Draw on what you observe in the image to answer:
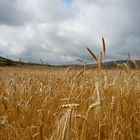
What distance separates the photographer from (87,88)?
11.1ft

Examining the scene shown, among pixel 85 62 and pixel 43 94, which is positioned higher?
pixel 85 62

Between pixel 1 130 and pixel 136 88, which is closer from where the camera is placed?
pixel 1 130

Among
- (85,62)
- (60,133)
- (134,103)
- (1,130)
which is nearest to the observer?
(60,133)

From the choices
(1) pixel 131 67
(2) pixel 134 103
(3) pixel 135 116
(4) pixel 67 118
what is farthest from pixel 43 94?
(4) pixel 67 118

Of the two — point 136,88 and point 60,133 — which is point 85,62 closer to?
point 136,88

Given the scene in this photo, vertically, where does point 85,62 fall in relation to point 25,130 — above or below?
above

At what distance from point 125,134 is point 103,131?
0.51 feet

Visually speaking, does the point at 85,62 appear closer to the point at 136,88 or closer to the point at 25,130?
the point at 136,88

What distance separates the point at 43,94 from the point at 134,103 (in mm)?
1212

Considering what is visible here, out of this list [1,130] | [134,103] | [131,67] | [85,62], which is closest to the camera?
[1,130]

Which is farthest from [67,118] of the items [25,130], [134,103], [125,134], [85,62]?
[85,62]

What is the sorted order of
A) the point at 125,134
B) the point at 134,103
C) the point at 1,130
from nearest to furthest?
the point at 125,134
the point at 1,130
the point at 134,103

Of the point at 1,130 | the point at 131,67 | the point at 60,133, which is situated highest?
the point at 131,67

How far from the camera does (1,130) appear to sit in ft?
8.05
